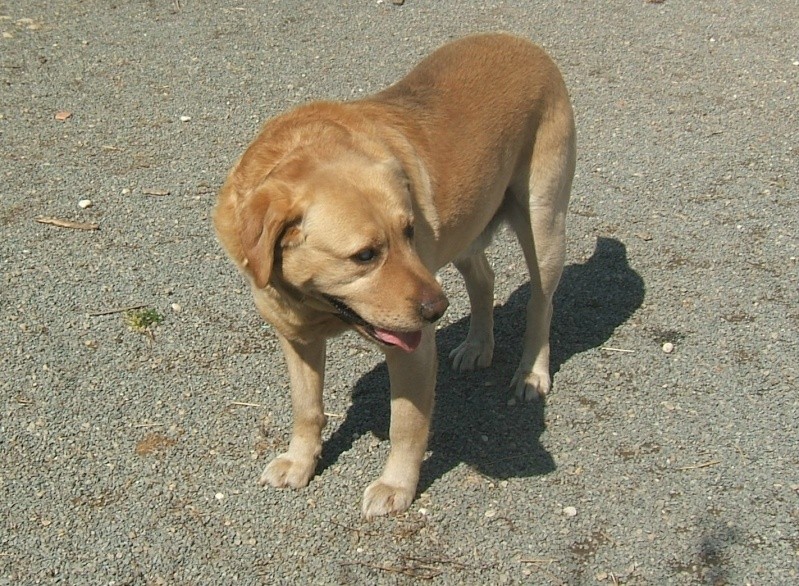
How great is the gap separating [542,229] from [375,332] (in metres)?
1.53

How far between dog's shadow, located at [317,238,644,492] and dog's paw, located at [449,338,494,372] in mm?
42

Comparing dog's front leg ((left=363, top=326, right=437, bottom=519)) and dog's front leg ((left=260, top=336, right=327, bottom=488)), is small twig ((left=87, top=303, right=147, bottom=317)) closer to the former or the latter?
dog's front leg ((left=260, top=336, right=327, bottom=488))

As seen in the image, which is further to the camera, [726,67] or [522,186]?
[726,67]

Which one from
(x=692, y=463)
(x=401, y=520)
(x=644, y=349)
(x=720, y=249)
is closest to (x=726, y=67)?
(x=720, y=249)

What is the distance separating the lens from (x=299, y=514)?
4281 millimetres

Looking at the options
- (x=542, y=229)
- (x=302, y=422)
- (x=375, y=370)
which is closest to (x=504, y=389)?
(x=375, y=370)

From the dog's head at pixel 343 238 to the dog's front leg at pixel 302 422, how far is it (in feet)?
2.35

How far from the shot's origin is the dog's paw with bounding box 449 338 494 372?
536 cm

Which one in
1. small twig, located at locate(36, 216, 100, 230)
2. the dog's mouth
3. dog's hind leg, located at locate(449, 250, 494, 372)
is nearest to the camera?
the dog's mouth

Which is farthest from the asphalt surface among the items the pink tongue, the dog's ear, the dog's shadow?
the dog's ear

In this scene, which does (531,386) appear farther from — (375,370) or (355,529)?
(355,529)

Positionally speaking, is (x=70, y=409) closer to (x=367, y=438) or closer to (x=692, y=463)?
(x=367, y=438)

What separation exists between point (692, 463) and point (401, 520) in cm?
137

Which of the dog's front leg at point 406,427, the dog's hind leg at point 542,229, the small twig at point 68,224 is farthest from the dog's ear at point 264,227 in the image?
the small twig at point 68,224
